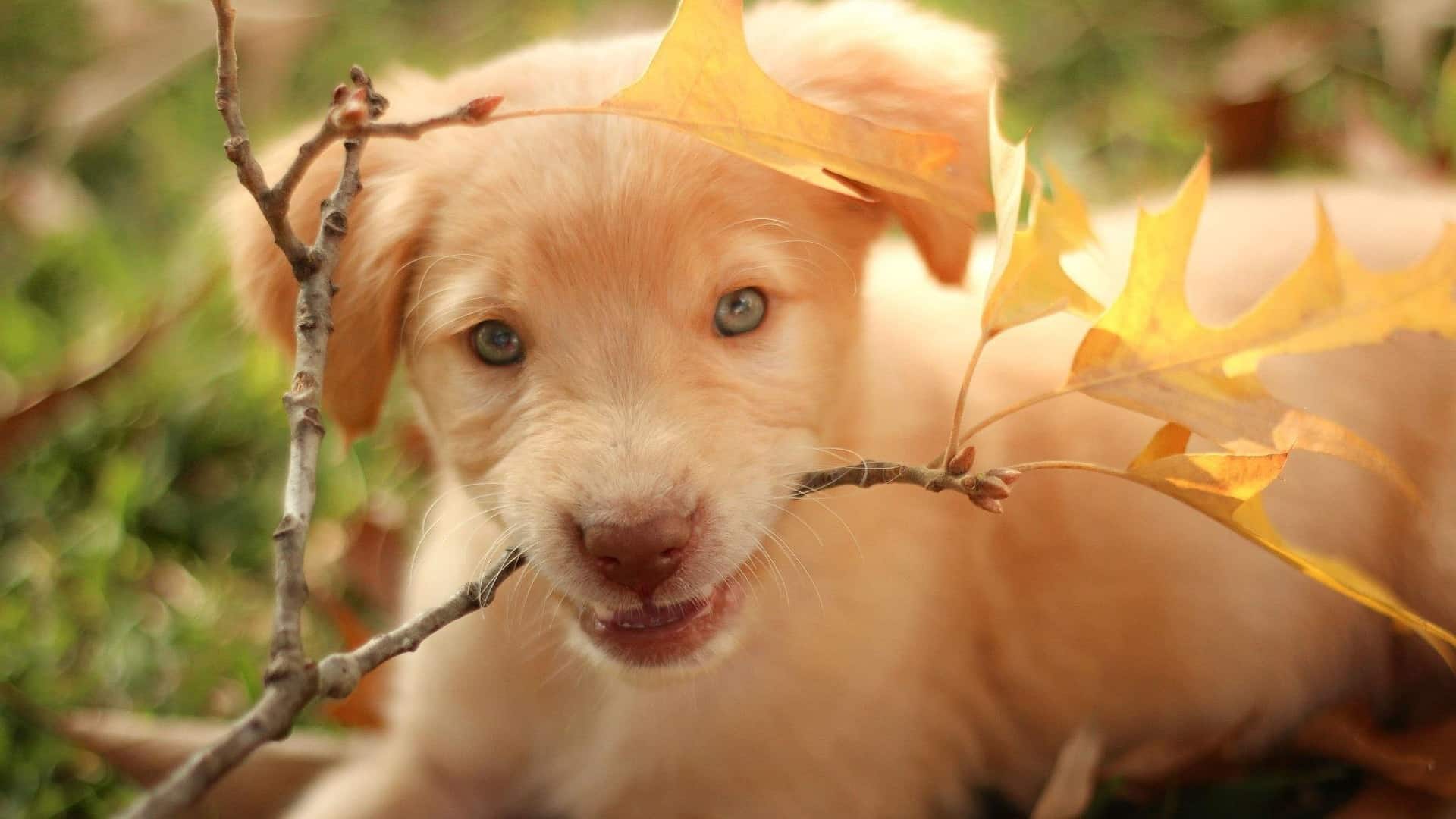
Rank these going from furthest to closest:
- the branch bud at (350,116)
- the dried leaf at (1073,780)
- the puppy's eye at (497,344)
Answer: the dried leaf at (1073,780), the puppy's eye at (497,344), the branch bud at (350,116)

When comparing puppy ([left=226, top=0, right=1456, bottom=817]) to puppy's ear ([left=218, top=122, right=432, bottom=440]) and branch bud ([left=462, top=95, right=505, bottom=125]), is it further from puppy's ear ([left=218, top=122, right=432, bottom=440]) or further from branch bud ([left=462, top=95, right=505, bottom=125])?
branch bud ([left=462, top=95, right=505, bottom=125])

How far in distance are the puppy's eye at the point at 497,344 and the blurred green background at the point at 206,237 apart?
86 cm

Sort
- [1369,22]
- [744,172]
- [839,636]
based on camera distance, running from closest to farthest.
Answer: [744,172] → [839,636] → [1369,22]

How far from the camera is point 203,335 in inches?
125

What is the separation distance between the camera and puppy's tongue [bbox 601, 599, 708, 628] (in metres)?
1.76

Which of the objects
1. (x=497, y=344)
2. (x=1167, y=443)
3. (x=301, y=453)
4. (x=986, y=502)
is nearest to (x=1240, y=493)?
(x=1167, y=443)

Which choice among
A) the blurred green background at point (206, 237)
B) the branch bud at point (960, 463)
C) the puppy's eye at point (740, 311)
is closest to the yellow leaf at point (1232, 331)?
the branch bud at point (960, 463)

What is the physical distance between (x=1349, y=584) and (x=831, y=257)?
2.96 feet

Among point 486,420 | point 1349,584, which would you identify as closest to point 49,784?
point 486,420

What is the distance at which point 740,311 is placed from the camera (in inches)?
71.5

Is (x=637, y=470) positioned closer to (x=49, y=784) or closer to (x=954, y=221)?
(x=954, y=221)

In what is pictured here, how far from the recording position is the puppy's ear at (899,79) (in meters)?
1.91

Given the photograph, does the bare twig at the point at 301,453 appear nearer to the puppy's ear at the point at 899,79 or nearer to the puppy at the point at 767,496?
the puppy at the point at 767,496

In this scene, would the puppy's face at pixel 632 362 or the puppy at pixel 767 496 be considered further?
the puppy at pixel 767 496
